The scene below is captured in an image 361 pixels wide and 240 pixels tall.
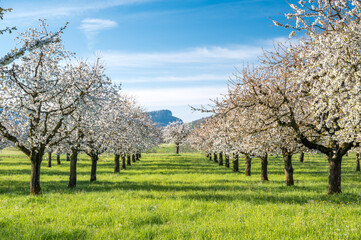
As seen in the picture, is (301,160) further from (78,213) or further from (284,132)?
(78,213)

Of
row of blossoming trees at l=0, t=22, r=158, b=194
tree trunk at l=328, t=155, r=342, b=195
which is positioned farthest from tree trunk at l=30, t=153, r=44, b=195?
tree trunk at l=328, t=155, r=342, b=195

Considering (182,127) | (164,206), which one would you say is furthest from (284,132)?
(182,127)

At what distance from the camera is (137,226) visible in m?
10.3

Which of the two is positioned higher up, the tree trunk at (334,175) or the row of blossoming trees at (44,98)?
the row of blossoming trees at (44,98)

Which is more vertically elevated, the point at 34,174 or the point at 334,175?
the point at 334,175

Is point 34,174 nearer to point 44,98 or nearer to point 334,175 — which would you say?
point 44,98

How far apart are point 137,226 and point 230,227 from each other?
3620 mm

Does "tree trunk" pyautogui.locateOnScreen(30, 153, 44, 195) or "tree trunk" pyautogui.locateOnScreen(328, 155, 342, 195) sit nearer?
"tree trunk" pyautogui.locateOnScreen(328, 155, 342, 195)

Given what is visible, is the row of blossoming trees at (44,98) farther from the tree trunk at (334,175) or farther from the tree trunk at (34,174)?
the tree trunk at (334,175)

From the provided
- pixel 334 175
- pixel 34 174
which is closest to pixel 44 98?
pixel 34 174

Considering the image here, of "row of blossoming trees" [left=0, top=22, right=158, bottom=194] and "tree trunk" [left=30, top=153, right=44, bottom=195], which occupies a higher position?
"row of blossoming trees" [left=0, top=22, right=158, bottom=194]

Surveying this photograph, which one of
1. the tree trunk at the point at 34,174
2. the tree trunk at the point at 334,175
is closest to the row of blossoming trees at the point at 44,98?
the tree trunk at the point at 34,174

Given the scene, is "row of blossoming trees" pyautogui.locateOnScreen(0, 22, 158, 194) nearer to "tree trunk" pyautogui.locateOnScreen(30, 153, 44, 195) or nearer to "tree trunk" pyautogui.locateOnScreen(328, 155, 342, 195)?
"tree trunk" pyautogui.locateOnScreen(30, 153, 44, 195)

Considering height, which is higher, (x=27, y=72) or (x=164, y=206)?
(x=27, y=72)
